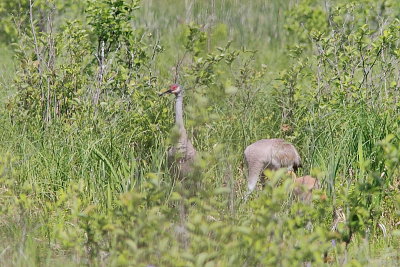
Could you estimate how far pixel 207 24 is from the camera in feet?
23.2

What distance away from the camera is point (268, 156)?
5934mm

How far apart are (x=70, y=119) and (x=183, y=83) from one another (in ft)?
4.39

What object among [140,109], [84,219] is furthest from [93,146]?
[84,219]

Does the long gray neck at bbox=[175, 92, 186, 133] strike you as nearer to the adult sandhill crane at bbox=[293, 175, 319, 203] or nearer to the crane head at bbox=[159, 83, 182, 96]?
the crane head at bbox=[159, 83, 182, 96]

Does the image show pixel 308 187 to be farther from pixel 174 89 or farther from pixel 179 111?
pixel 174 89

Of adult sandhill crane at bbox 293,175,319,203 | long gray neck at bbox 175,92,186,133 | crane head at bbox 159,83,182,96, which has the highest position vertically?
crane head at bbox 159,83,182,96

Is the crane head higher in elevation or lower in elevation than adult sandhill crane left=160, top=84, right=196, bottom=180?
higher

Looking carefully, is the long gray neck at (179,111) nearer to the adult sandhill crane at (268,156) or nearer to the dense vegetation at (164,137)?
the dense vegetation at (164,137)

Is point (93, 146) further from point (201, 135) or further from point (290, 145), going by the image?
point (290, 145)

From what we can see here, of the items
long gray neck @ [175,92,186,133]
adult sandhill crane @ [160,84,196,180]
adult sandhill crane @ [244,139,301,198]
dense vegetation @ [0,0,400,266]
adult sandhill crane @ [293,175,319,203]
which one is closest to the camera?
dense vegetation @ [0,0,400,266]

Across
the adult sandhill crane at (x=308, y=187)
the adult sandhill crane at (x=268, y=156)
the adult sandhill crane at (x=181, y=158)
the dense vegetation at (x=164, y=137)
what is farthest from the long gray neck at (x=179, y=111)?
the adult sandhill crane at (x=308, y=187)

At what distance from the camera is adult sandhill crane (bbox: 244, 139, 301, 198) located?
19.5ft

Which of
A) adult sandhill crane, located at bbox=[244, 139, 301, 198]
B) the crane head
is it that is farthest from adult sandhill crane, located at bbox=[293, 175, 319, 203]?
the crane head

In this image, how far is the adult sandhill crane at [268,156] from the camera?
19.5 feet
